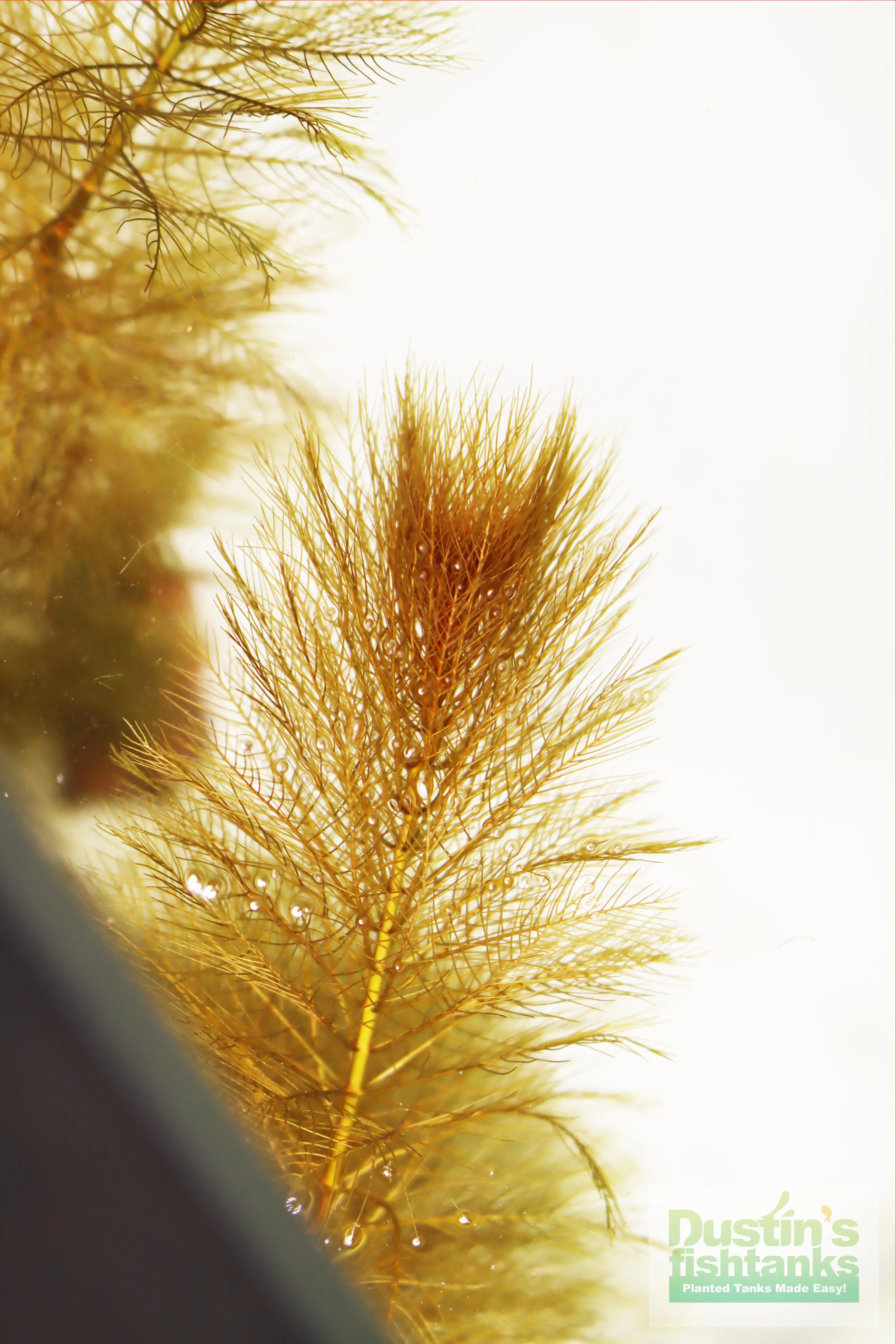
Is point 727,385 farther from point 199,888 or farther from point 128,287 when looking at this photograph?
point 199,888

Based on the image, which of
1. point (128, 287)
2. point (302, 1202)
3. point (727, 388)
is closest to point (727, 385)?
point (727, 388)

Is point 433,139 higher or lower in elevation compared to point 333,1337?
higher

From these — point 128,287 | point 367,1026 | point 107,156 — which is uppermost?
point 107,156

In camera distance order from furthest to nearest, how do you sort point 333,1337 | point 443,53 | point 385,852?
point 443,53
point 385,852
point 333,1337

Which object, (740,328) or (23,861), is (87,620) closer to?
(23,861)

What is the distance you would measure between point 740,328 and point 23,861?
3.95ft

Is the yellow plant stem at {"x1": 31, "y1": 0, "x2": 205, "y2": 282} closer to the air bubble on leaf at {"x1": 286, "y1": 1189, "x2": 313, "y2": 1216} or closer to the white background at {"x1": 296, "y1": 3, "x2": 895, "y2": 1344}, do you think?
the white background at {"x1": 296, "y1": 3, "x2": 895, "y2": 1344}

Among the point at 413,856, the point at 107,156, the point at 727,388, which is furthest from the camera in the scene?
the point at 727,388

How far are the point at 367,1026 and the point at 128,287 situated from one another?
92cm

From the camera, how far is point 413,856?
2.69ft

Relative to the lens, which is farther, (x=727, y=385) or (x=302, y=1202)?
(x=727, y=385)

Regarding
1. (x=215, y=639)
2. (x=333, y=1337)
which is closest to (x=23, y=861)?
(x=333, y=1337)

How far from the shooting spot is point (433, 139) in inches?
46.6

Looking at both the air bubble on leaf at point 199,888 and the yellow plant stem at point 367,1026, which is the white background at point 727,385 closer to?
the yellow plant stem at point 367,1026
